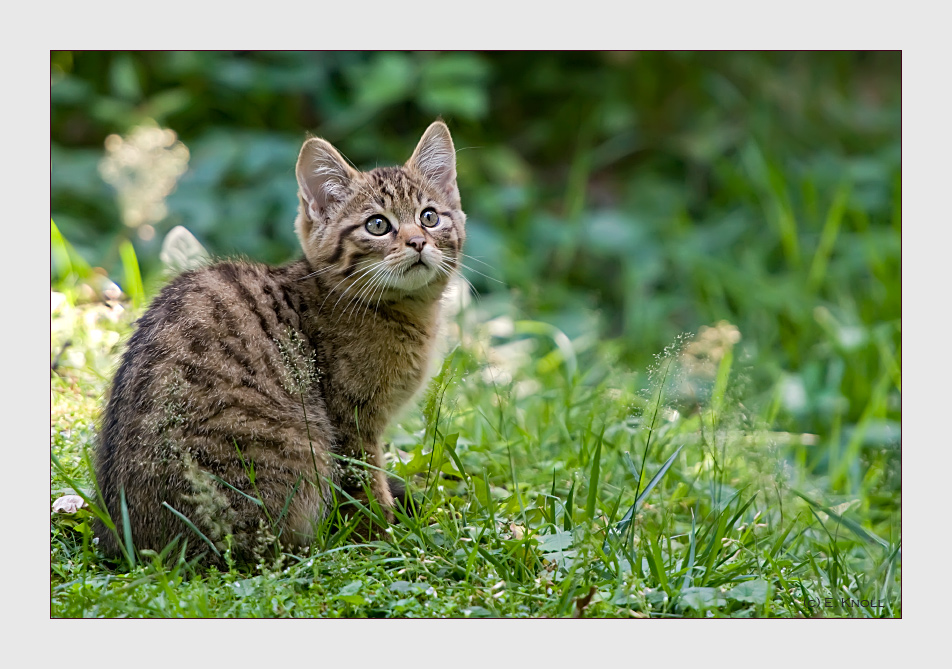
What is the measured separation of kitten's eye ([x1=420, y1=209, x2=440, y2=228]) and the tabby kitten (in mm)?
12

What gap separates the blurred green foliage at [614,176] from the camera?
5.55 m

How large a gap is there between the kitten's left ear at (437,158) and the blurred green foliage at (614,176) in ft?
5.99

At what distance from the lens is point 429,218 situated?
11.2ft

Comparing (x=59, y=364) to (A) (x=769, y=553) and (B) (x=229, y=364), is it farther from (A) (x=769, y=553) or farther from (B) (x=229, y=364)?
(A) (x=769, y=553)

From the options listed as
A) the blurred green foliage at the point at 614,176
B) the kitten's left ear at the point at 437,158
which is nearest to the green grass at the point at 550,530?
the kitten's left ear at the point at 437,158

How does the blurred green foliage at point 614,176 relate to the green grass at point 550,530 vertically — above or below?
above

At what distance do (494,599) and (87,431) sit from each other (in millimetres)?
1679

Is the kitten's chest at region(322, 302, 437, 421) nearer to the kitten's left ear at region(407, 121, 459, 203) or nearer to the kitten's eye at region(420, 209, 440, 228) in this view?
the kitten's eye at region(420, 209, 440, 228)

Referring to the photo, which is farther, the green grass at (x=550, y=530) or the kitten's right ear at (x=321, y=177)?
the kitten's right ear at (x=321, y=177)

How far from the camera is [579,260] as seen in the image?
22.7 feet

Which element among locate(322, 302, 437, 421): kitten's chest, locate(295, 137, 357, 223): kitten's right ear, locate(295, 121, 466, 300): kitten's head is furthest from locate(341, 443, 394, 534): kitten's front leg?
locate(295, 137, 357, 223): kitten's right ear

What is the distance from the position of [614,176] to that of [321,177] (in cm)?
425

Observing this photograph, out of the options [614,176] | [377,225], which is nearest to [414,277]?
[377,225]

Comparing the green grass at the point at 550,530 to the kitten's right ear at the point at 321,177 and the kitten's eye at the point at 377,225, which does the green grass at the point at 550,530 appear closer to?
the kitten's eye at the point at 377,225
